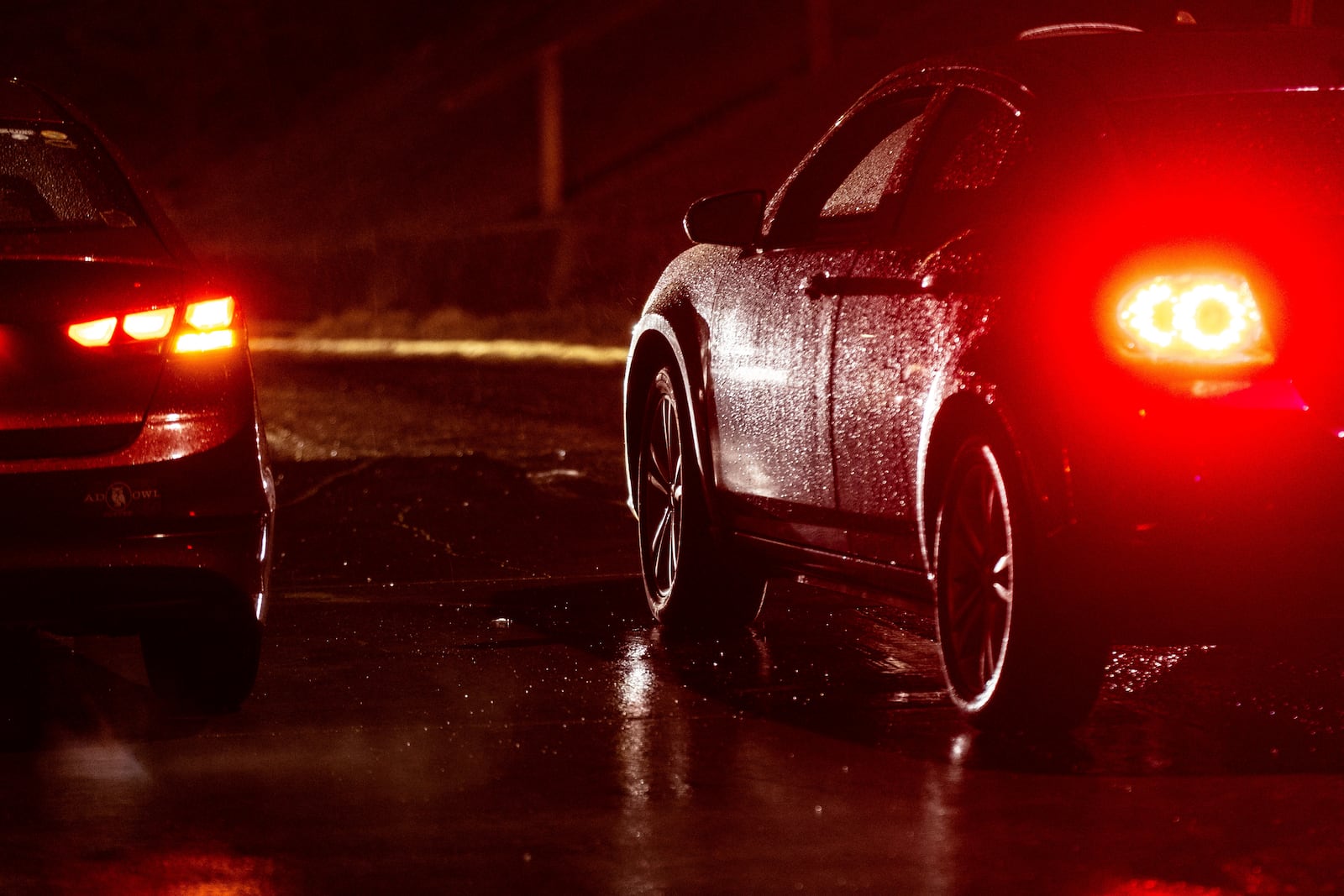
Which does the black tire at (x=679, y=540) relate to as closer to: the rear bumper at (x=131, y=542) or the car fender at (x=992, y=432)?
the car fender at (x=992, y=432)

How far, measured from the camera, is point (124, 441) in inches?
249

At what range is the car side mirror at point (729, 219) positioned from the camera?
24.9 feet

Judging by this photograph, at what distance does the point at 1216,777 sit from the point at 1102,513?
2.17ft

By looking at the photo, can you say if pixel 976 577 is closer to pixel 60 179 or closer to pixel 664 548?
pixel 664 548

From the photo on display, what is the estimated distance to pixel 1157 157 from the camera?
20.1 feet

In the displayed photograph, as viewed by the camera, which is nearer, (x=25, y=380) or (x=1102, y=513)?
(x=1102, y=513)

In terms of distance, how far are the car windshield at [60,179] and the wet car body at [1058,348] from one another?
67.8 inches

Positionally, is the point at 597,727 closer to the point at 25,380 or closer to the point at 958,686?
the point at 958,686

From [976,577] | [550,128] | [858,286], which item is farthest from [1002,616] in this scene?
[550,128]

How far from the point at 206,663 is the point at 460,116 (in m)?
43.9

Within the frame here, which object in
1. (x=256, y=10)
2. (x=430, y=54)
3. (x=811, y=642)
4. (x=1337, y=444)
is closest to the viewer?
(x=1337, y=444)

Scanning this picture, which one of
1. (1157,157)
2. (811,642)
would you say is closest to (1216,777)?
(1157,157)

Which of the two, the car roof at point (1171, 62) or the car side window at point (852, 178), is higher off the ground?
the car roof at point (1171, 62)

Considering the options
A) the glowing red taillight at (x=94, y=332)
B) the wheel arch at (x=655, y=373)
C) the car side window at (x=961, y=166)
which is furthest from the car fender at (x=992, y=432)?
the glowing red taillight at (x=94, y=332)
